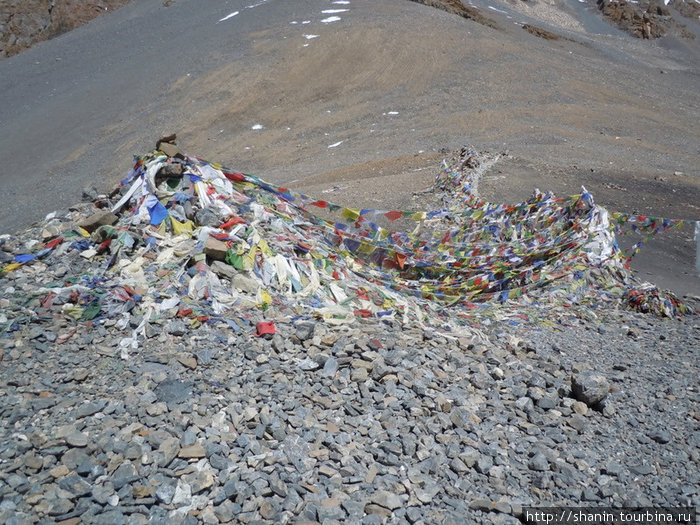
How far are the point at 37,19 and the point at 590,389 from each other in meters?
36.1

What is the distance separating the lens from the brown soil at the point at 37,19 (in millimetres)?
29859

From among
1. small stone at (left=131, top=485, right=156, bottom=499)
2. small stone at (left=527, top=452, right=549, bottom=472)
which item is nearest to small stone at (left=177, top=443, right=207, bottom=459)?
small stone at (left=131, top=485, right=156, bottom=499)

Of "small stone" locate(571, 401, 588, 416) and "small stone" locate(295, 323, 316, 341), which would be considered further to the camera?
"small stone" locate(295, 323, 316, 341)

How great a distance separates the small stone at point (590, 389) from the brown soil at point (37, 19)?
112ft

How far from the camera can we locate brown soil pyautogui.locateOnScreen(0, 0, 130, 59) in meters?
29.9

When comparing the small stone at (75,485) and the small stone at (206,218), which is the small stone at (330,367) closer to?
the small stone at (75,485)

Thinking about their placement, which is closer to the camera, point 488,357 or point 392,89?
point 488,357

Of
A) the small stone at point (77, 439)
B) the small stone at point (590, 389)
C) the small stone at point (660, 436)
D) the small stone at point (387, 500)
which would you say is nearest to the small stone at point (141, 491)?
the small stone at point (77, 439)

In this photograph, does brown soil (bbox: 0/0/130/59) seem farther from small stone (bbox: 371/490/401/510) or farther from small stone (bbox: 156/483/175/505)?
small stone (bbox: 371/490/401/510)

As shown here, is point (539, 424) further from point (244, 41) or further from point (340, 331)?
point (244, 41)

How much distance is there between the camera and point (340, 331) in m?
4.14

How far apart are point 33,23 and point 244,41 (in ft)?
48.6

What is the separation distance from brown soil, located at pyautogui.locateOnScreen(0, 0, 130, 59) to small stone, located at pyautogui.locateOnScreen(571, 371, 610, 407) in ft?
112

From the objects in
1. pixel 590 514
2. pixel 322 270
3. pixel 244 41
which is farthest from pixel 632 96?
pixel 590 514
